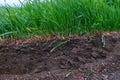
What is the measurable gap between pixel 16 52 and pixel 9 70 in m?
0.15

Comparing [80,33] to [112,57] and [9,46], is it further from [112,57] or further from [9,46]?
[9,46]

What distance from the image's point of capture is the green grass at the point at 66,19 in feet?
9.39

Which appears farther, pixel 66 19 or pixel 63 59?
pixel 66 19

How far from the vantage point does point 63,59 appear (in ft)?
8.13

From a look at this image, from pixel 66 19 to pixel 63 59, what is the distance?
54cm

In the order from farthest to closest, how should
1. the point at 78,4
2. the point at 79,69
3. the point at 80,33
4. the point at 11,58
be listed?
1. the point at 78,4
2. the point at 80,33
3. the point at 11,58
4. the point at 79,69

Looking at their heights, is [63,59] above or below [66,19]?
below

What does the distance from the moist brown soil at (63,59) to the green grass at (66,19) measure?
22 cm

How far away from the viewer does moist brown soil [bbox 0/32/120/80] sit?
7.87ft

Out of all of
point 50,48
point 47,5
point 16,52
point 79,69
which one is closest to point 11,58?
point 16,52

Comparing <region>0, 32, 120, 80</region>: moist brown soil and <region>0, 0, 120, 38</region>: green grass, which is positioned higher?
<region>0, 0, 120, 38</region>: green grass

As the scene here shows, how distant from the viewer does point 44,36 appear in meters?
2.80

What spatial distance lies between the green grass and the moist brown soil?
0.22m

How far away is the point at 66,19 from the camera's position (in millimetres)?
2904
